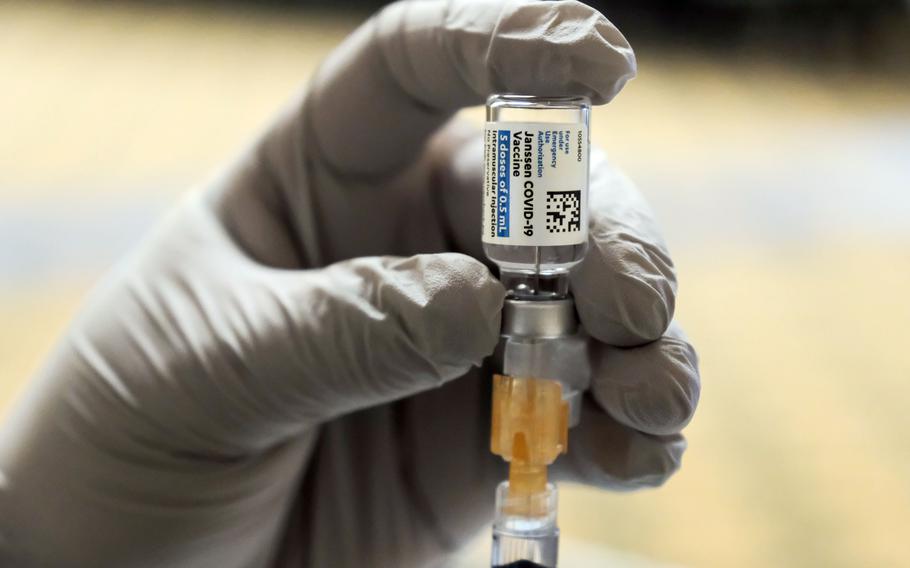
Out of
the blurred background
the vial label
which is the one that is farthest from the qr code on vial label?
the blurred background

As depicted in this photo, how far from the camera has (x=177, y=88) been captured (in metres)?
3.15

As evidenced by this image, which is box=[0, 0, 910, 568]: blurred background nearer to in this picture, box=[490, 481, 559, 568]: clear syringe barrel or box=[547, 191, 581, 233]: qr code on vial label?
box=[490, 481, 559, 568]: clear syringe barrel

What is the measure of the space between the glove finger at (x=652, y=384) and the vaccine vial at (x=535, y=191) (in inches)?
4.2

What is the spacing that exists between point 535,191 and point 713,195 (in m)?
1.96

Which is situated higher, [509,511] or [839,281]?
[509,511]

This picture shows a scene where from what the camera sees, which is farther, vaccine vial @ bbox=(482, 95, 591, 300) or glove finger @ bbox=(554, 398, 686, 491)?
glove finger @ bbox=(554, 398, 686, 491)

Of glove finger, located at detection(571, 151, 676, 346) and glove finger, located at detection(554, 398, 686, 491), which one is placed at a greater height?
glove finger, located at detection(571, 151, 676, 346)

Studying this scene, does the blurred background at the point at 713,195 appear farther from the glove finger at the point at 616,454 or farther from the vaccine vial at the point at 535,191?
the vaccine vial at the point at 535,191

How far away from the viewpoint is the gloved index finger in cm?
69

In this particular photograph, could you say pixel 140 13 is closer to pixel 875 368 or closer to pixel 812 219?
pixel 812 219

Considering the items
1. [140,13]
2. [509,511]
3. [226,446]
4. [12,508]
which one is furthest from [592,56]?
[140,13]

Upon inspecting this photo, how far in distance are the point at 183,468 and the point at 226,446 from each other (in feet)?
0.16

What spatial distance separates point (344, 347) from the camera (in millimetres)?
779

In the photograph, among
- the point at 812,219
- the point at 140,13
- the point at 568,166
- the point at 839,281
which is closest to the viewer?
the point at 568,166
